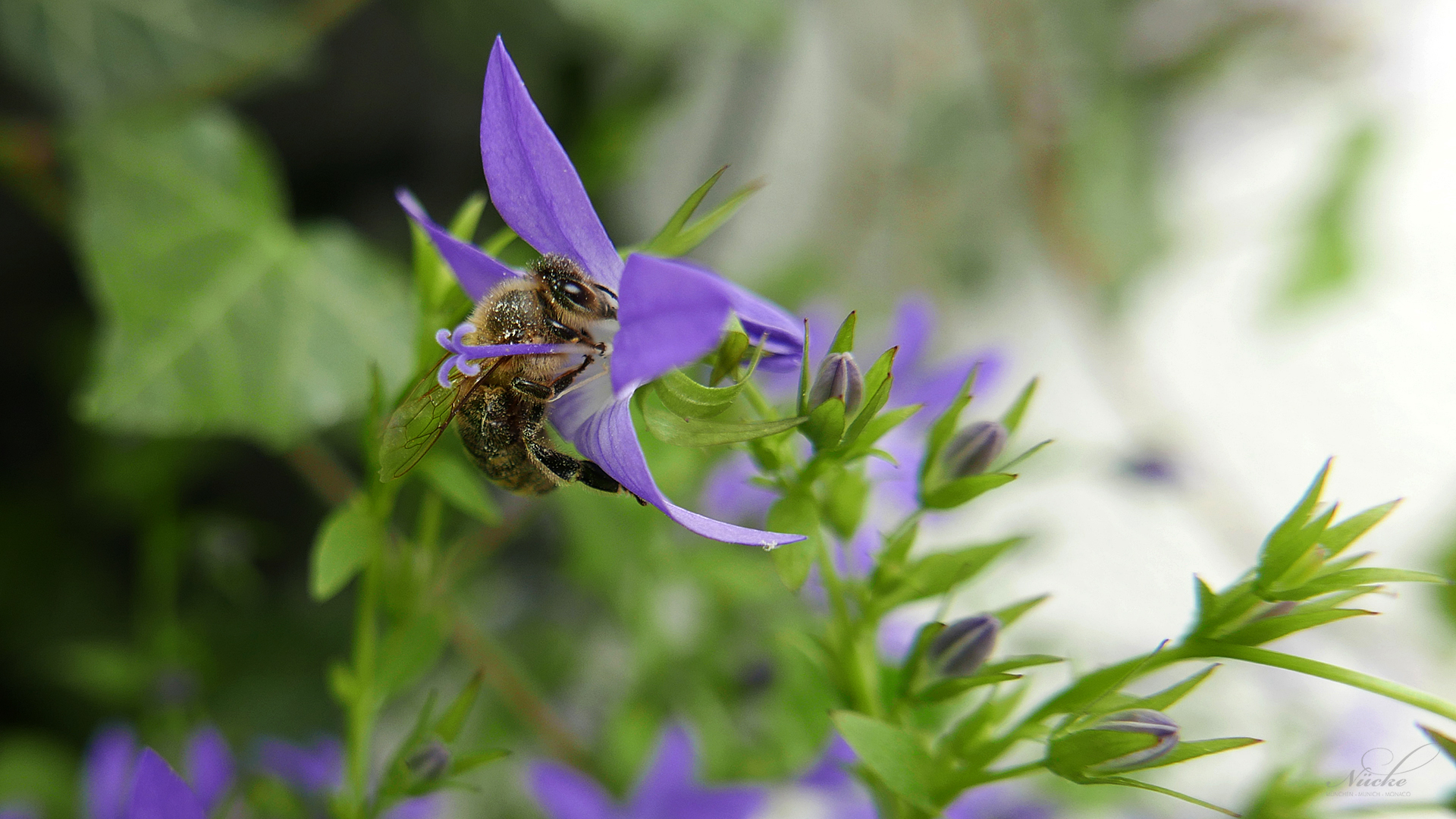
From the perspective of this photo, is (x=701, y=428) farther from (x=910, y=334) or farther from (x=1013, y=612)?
(x=910, y=334)

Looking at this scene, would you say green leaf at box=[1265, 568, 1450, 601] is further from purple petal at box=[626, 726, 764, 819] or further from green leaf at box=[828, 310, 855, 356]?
purple petal at box=[626, 726, 764, 819]

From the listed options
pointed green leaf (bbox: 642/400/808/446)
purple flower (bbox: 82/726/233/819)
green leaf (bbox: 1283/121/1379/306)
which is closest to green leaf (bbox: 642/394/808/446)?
pointed green leaf (bbox: 642/400/808/446)

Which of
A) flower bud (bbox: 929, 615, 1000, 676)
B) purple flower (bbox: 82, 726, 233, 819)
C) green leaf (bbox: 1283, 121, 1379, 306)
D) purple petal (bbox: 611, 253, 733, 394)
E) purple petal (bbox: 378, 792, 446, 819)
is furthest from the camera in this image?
green leaf (bbox: 1283, 121, 1379, 306)

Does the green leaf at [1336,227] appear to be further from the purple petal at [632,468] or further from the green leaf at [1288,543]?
the purple petal at [632,468]

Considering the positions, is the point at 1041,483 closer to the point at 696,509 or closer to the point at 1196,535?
the point at 1196,535

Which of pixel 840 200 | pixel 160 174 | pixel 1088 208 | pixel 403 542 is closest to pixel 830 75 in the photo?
pixel 840 200

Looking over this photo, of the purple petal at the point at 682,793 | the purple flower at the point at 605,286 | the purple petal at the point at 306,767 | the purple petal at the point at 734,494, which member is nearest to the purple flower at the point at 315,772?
the purple petal at the point at 306,767
